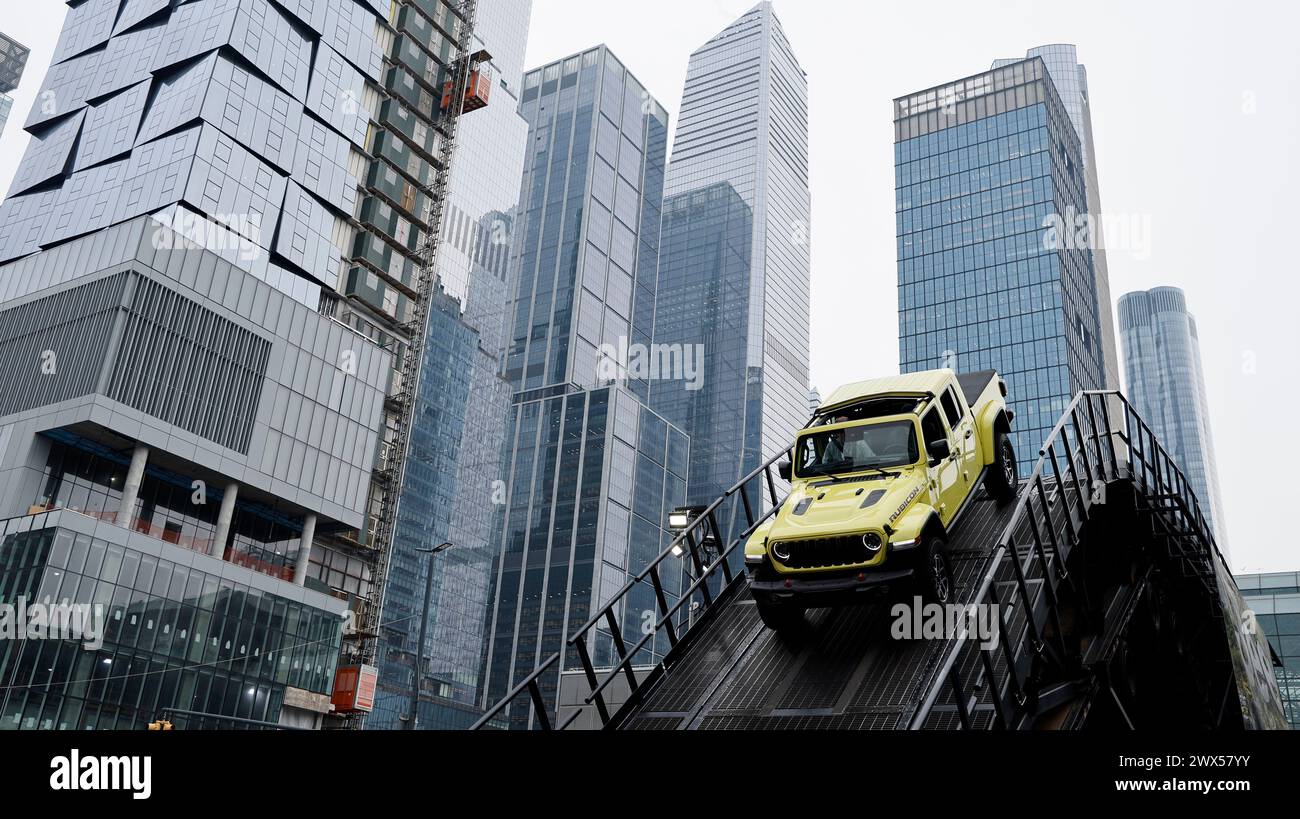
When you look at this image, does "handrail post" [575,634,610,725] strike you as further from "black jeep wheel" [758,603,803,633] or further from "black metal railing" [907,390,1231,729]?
"black metal railing" [907,390,1231,729]

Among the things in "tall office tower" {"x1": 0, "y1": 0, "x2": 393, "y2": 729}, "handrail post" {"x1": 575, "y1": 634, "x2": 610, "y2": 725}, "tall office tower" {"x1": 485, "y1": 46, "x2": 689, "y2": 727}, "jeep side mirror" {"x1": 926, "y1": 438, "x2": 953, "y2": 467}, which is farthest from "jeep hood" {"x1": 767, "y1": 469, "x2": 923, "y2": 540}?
"tall office tower" {"x1": 485, "y1": 46, "x2": 689, "y2": 727}

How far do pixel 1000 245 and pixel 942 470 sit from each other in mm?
130467

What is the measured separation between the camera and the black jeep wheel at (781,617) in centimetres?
1135

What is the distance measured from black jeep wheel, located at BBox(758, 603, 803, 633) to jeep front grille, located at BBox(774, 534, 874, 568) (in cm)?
61

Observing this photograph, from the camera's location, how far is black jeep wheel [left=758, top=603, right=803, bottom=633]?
11352 mm

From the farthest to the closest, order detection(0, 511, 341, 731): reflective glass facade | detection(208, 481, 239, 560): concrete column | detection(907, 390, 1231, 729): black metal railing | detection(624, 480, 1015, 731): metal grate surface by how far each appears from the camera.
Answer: detection(208, 481, 239, 560): concrete column < detection(0, 511, 341, 731): reflective glass facade < detection(624, 480, 1015, 731): metal grate surface < detection(907, 390, 1231, 729): black metal railing

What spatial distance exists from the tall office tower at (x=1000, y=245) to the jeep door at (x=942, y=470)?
368ft

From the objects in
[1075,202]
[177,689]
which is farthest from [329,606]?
[1075,202]

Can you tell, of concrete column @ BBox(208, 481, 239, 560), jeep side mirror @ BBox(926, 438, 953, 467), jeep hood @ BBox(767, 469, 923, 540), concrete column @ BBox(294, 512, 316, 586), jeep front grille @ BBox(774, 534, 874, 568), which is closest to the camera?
jeep front grille @ BBox(774, 534, 874, 568)

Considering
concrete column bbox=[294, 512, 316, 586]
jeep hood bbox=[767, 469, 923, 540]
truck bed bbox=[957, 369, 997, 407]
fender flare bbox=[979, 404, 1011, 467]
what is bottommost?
jeep hood bbox=[767, 469, 923, 540]

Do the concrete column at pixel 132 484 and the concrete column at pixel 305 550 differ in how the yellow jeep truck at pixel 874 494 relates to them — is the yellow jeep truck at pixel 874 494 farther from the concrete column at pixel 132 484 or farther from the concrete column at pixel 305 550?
the concrete column at pixel 305 550

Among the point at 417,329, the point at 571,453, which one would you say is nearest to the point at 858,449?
the point at 417,329
